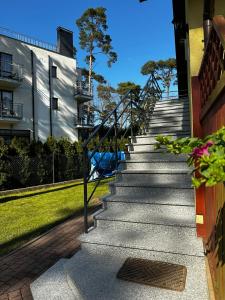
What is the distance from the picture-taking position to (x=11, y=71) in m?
21.5

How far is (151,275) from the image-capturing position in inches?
115

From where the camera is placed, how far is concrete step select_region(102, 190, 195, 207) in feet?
13.1

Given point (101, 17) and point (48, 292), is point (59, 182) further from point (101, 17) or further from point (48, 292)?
point (101, 17)

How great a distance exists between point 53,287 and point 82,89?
2496 centimetres

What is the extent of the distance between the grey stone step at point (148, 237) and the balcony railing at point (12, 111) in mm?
18409

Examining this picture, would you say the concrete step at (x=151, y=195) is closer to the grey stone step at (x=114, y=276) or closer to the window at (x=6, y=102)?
the grey stone step at (x=114, y=276)

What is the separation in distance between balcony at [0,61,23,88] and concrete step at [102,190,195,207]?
18430 mm

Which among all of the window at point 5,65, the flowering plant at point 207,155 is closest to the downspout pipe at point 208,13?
the flowering plant at point 207,155

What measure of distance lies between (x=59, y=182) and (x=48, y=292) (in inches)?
392

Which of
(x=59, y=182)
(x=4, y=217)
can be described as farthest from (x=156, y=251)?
(x=59, y=182)

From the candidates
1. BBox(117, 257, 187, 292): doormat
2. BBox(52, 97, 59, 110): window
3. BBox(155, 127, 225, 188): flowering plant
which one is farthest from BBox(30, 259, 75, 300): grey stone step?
BBox(52, 97, 59, 110): window

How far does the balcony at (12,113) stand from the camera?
2045cm

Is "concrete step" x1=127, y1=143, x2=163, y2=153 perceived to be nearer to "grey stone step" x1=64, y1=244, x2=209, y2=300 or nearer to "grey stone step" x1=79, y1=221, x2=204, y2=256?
"grey stone step" x1=79, y1=221, x2=204, y2=256

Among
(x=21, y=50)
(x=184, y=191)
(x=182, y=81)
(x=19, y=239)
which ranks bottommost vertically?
(x=19, y=239)
